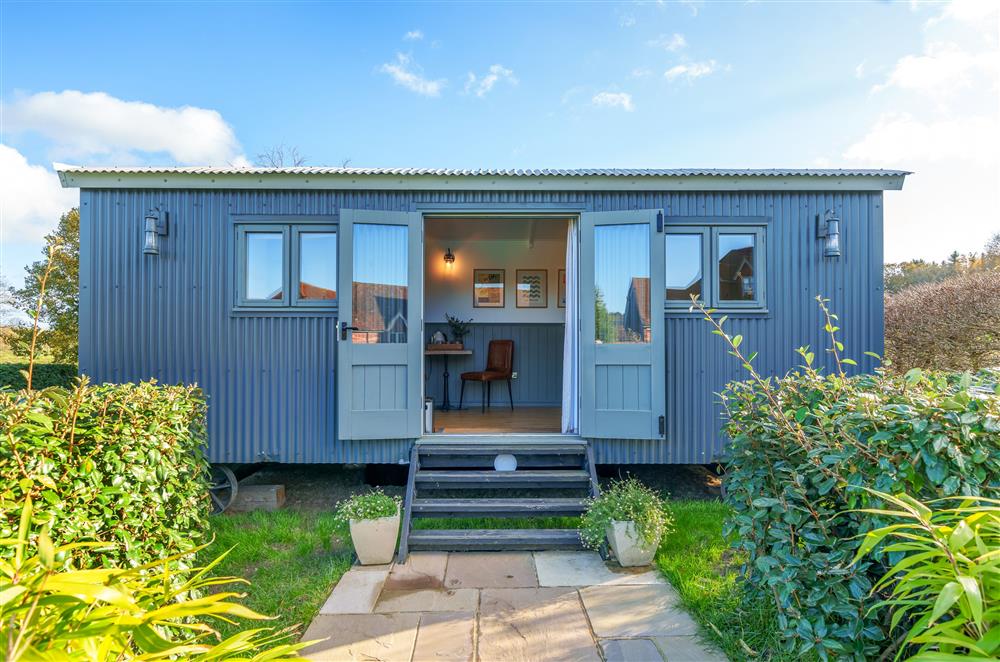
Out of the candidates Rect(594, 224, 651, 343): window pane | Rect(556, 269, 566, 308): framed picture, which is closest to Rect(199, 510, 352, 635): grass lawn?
Rect(594, 224, 651, 343): window pane

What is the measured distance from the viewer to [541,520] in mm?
3770

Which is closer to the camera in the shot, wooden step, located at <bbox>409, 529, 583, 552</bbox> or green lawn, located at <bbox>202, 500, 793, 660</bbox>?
green lawn, located at <bbox>202, 500, 793, 660</bbox>

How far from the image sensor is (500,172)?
416 cm

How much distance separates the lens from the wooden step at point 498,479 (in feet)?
12.4

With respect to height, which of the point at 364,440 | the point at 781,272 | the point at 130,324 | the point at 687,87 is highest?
the point at 687,87

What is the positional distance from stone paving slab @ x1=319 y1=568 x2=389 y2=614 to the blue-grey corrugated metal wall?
4.22 ft

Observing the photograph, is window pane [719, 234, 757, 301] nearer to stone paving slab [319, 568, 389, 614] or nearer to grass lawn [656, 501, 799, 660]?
grass lawn [656, 501, 799, 660]

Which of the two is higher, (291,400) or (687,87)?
(687,87)

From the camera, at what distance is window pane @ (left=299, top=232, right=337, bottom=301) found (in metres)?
4.30

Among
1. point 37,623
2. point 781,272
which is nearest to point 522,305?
point 781,272

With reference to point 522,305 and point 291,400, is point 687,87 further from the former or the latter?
point 291,400

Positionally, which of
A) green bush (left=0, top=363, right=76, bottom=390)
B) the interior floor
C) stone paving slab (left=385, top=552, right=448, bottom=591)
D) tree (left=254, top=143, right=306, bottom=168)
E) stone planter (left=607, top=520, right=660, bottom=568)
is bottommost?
stone paving slab (left=385, top=552, right=448, bottom=591)

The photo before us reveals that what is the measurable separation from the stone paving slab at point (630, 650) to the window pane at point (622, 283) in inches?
91.9

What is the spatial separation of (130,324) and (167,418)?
8.67ft
